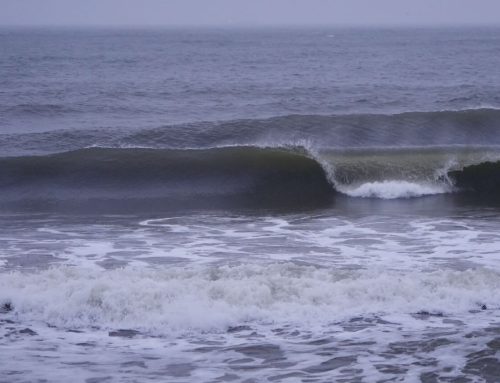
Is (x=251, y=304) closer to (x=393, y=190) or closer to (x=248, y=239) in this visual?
(x=248, y=239)

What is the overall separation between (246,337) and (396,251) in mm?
3990

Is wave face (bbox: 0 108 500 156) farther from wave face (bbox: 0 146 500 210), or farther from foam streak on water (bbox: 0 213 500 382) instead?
foam streak on water (bbox: 0 213 500 382)

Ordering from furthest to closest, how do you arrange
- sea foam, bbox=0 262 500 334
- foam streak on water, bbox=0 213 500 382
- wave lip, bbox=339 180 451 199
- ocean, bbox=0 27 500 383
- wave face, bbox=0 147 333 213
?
wave lip, bbox=339 180 451 199 → wave face, bbox=0 147 333 213 → sea foam, bbox=0 262 500 334 → ocean, bbox=0 27 500 383 → foam streak on water, bbox=0 213 500 382

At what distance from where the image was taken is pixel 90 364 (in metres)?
7.73

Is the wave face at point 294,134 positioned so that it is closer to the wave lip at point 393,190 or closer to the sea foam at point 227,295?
the wave lip at point 393,190

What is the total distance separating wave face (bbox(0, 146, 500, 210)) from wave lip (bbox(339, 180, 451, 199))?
2cm

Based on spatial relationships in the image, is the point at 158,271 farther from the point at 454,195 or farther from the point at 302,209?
the point at 454,195

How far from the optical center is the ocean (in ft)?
26.2

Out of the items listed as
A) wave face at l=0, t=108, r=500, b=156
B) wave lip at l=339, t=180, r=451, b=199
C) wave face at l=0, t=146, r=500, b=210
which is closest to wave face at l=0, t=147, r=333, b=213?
wave face at l=0, t=146, r=500, b=210

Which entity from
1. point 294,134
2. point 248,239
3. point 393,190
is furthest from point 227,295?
point 294,134

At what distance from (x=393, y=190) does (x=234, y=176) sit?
346 centimetres

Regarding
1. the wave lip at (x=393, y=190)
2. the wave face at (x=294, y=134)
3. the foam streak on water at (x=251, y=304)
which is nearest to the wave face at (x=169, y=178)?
the wave lip at (x=393, y=190)

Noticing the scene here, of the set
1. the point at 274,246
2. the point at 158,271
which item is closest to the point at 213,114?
the point at 274,246

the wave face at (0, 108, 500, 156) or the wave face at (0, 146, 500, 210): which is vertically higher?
the wave face at (0, 108, 500, 156)
